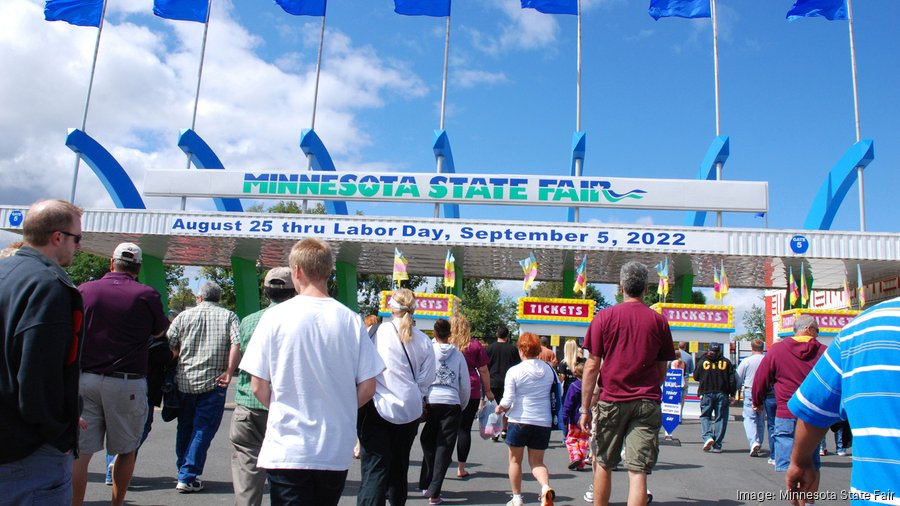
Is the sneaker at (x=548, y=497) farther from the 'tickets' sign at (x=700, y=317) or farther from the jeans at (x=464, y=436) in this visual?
the 'tickets' sign at (x=700, y=317)

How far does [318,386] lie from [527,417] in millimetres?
3397

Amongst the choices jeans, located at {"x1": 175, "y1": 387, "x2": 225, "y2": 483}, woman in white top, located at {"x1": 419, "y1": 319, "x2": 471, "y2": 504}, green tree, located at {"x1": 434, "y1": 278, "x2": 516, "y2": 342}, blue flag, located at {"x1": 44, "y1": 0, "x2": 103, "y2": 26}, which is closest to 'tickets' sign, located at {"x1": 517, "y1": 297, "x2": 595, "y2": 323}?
woman in white top, located at {"x1": 419, "y1": 319, "x2": 471, "y2": 504}

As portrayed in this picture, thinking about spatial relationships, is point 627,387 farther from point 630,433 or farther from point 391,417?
point 391,417

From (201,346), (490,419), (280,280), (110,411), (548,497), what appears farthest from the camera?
(490,419)

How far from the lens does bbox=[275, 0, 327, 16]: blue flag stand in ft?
74.5

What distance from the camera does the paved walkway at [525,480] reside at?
5828 mm

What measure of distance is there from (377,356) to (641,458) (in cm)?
241

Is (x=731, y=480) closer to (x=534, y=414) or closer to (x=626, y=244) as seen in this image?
(x=534, y=414)

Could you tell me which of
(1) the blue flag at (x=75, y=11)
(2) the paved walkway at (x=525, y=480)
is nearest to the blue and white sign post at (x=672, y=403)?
(2) the paved walkway at (x=525, y=480)

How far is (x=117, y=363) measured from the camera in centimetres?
451

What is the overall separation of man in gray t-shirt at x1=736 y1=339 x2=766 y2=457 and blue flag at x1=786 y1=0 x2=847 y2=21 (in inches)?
590

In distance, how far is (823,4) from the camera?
20.6 m

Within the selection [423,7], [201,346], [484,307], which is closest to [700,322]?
[423,7]

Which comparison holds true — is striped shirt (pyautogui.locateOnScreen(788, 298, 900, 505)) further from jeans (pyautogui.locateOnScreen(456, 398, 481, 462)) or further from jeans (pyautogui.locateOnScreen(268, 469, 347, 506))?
jeans (pyautogui.locateOnScreen(456, 398, 481, 462))
